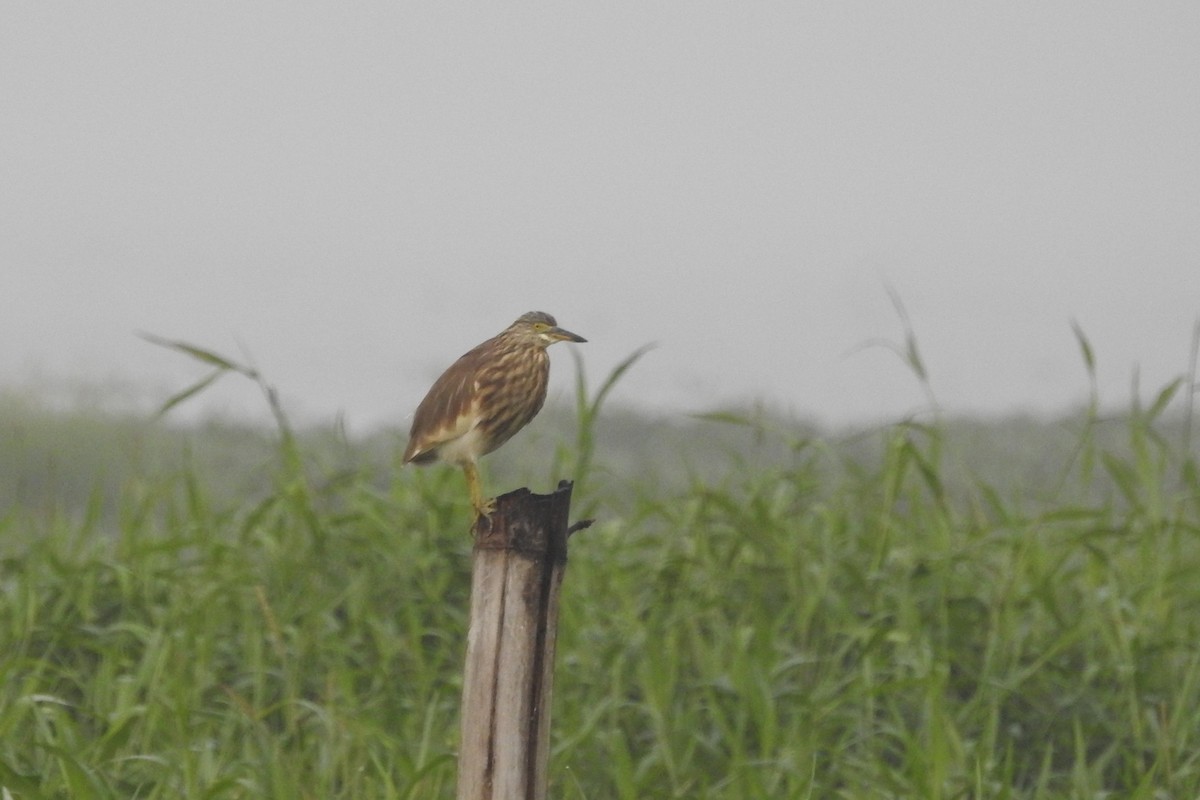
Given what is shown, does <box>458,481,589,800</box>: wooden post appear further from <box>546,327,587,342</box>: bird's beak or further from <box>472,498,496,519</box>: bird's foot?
<box>546,327,587,342</box>: bird's beak

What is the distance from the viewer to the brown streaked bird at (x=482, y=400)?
Answer: 319 centimetres

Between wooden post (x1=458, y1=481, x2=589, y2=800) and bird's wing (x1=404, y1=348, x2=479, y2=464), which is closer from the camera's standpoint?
wooden post (x1=458, y1=481, x2=589, y2=800)

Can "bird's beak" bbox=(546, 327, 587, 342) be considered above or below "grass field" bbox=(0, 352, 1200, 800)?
above

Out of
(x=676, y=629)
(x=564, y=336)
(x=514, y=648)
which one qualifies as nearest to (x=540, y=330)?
(x=564, y=336)

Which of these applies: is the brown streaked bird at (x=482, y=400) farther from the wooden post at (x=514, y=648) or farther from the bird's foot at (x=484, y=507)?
the wooden post at (x=514, y=648)

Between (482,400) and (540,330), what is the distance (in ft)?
0.86

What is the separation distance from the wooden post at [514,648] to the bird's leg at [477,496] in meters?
0.17

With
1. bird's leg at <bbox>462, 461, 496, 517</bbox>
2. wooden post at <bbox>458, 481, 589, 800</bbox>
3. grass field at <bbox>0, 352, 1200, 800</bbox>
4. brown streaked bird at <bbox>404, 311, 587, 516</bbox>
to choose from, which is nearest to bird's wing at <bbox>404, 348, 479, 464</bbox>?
brown streaked bird at <bbox>404, 311, 587, 516</bbox>

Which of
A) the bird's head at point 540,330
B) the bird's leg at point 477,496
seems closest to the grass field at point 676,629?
the bird's leg at point 477,496

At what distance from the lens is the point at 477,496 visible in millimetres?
3297

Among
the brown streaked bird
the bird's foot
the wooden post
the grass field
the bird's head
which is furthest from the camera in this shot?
the grass field

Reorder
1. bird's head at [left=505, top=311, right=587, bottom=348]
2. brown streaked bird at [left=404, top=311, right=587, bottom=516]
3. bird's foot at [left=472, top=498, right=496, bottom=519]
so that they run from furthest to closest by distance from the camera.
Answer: bird's head at [left=505, top=311, right=587, bottom=348] < brown streaked bird at [left=404, top=311, right=587, bottom=516] < bird's foot at [left=472, top=498, right=496, bottom=519]

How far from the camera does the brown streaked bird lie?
3193mm

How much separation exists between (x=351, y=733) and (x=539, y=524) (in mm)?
1695
